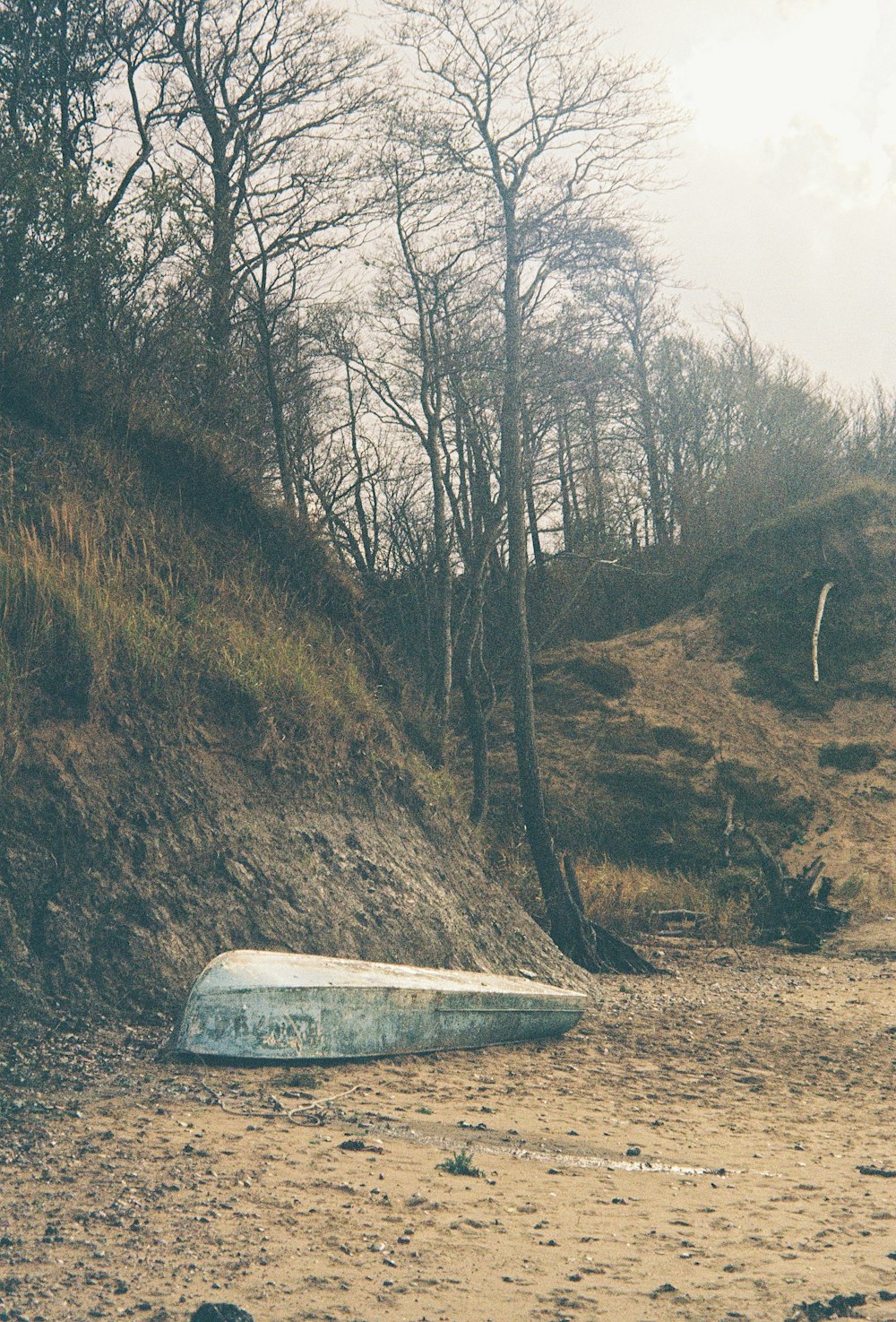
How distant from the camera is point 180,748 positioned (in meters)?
8.19

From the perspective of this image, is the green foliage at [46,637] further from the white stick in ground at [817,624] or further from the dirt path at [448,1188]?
the white stick in ground at [817,624]

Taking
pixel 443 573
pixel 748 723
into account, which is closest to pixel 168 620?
pixel 443 573

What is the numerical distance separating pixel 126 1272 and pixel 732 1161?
2.95 metres

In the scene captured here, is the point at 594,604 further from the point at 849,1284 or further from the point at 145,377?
the point at 849,1284

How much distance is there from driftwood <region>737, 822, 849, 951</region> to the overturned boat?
6.56 meters

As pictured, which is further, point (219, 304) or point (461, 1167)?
point (219, 304)

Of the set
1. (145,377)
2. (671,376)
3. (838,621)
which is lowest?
(838,621)

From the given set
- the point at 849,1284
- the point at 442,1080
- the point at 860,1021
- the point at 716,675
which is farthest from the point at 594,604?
the point at 849,1284

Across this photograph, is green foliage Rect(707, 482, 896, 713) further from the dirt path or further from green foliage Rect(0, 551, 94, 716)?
green foliage Rect(0, 551, 94, 716)

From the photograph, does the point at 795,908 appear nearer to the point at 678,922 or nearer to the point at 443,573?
the point at 678,922

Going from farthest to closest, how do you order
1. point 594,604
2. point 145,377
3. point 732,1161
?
point 594,604 → point 145,377 → point 732,1161

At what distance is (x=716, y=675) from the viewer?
64.9 feet

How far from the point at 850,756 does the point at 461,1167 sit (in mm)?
14601

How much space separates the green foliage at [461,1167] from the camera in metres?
4.80
